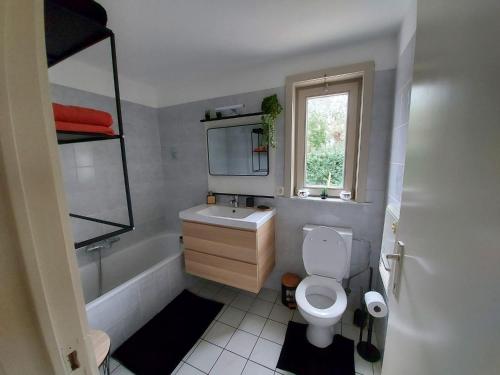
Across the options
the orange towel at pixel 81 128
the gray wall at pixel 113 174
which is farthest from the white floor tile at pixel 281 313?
the orange towel at pixel 81 128

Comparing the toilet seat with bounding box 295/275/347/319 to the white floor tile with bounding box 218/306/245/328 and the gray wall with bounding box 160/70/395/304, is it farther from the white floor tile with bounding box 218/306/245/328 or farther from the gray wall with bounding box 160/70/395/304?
the white floor tile with bounding box 218/306/245/328

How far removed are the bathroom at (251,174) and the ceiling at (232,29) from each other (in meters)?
0.01

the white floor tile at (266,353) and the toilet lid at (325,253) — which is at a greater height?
the toilet lid at (325,253)

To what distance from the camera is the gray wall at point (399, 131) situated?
1146 millimetres

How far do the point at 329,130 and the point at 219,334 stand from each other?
1954 millimetres

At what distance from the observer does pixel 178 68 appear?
1.88 meters

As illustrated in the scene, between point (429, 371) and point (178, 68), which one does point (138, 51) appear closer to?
point (178, 68)

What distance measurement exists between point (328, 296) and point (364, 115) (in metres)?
1.46

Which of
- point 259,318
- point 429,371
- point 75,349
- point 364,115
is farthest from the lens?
point 259,318

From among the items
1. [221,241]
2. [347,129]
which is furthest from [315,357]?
[347,129]

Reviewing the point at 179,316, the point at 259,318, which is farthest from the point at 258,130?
the point at 179,316

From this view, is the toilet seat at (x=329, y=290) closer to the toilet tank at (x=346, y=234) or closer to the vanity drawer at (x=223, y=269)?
the toilet tank at (x=346, y=234)

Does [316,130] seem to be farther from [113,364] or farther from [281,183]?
[113,364]

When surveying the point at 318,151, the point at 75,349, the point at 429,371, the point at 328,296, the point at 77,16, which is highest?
the point at 77,16
